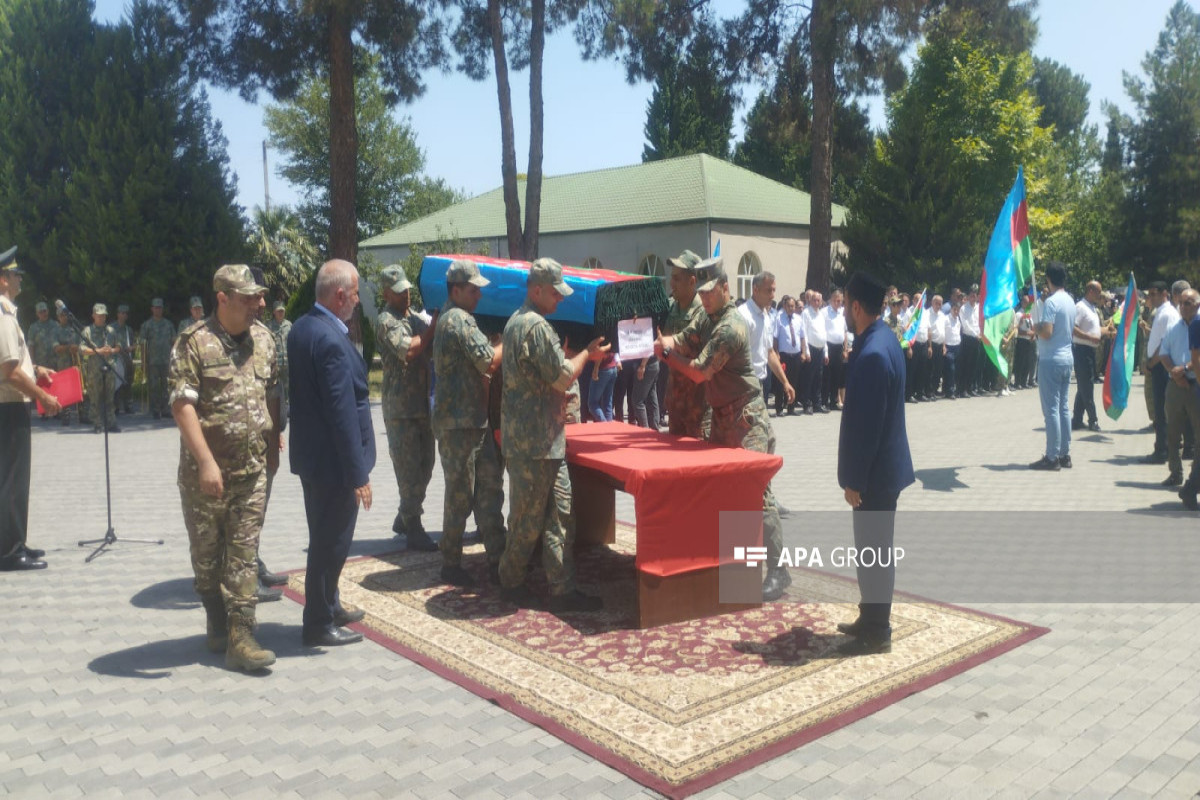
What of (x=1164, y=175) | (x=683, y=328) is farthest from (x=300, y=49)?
(x=1164, y=175)

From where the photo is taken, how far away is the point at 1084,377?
13.9 meters

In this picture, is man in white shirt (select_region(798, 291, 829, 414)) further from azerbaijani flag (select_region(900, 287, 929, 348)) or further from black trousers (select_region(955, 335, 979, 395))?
black trousers (select_region(955, 335, 979, 395))

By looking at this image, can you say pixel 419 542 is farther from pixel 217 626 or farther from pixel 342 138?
pixel 342 138

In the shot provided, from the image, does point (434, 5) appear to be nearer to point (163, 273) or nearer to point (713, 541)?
point (163, 273)

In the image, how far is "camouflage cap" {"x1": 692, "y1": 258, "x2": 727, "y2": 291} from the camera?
650cm

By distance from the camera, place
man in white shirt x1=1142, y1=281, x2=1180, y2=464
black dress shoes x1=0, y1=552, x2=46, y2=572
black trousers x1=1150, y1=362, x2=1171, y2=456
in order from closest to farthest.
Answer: black dress shoes x1=0, y1=552, x2=46, y2=572
man in white shirt x1=1142, y1=281, x2=1180, y2=464
black trousers x1=1150, y1=362, x2=1171, y2=456

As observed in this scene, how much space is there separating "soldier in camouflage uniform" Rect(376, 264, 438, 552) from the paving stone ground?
1561mm

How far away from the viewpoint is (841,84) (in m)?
23.6

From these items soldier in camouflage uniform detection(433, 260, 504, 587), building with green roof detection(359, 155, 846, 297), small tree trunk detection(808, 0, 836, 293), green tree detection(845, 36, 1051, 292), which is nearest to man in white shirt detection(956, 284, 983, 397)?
small tree trunk detection(808, 0, 836, 293)

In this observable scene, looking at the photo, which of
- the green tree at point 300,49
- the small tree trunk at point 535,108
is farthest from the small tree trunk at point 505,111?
the green tree at point 300,49

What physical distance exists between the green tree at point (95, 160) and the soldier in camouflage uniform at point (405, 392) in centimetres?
1492

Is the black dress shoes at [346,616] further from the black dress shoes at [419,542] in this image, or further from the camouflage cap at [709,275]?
the camouflage cap at [709,275]

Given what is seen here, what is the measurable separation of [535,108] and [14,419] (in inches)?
670

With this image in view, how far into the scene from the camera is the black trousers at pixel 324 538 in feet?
17.7
